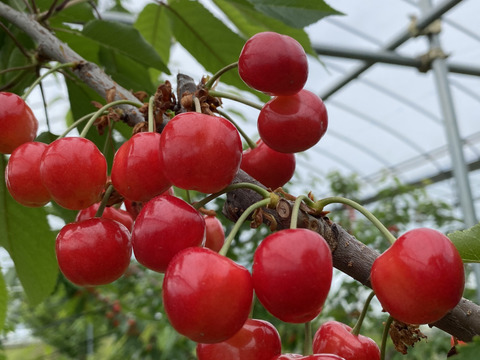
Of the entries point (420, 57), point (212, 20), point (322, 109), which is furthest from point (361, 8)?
point (322, 109)

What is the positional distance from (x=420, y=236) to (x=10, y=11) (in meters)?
0.66

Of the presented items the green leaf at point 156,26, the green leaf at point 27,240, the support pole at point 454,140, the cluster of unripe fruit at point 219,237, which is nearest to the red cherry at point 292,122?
the cluster of unripe fruit at point 219,237

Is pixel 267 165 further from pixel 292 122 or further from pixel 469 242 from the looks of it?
pixel 469 242

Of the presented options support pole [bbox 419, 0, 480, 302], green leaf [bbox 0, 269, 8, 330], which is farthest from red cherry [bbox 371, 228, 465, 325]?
support pole [bbox 419, 0, 480, 302]

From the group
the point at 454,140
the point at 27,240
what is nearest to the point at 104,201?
the point at 27,240

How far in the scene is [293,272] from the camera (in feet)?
1.24

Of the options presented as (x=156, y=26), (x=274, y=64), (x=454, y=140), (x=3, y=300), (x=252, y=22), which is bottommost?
(x=454, y=140)

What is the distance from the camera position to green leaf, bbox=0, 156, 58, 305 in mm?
889

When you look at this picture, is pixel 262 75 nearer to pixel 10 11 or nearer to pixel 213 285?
pixel 213 285

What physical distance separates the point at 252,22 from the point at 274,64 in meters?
0.58

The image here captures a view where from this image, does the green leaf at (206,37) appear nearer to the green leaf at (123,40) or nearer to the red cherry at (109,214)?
the green leaf at (123,40)

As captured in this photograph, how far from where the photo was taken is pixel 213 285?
384 mm

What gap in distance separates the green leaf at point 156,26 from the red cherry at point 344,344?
0.83 metres

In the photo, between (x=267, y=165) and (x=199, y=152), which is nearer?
(x=199, y=152)
